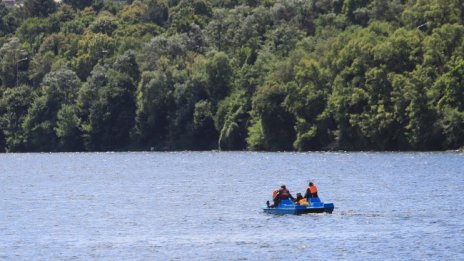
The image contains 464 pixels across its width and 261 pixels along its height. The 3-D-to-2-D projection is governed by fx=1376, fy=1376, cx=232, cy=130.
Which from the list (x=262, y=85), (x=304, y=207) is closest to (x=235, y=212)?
(x=304, y=207)

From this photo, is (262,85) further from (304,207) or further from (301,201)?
(304,207)

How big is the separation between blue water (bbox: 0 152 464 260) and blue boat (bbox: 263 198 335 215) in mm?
603

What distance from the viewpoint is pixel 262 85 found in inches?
6235

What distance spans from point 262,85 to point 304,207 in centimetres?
9088

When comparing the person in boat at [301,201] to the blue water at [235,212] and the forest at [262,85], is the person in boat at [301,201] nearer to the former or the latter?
the blue water at [235,212]

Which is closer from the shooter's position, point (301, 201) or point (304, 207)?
point (304, 207)

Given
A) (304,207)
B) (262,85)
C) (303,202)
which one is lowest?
(304,207)

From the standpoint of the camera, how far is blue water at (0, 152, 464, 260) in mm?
56000

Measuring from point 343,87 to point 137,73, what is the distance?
46351mm

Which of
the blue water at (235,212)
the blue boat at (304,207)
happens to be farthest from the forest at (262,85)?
the blue boat at (304,207)

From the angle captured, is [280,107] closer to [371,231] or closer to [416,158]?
[416,158]

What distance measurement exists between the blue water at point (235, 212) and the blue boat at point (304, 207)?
23.8 inches

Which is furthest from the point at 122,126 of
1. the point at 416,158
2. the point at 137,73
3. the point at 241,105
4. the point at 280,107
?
the point at 416,158

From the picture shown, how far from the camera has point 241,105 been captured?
6230 inches
